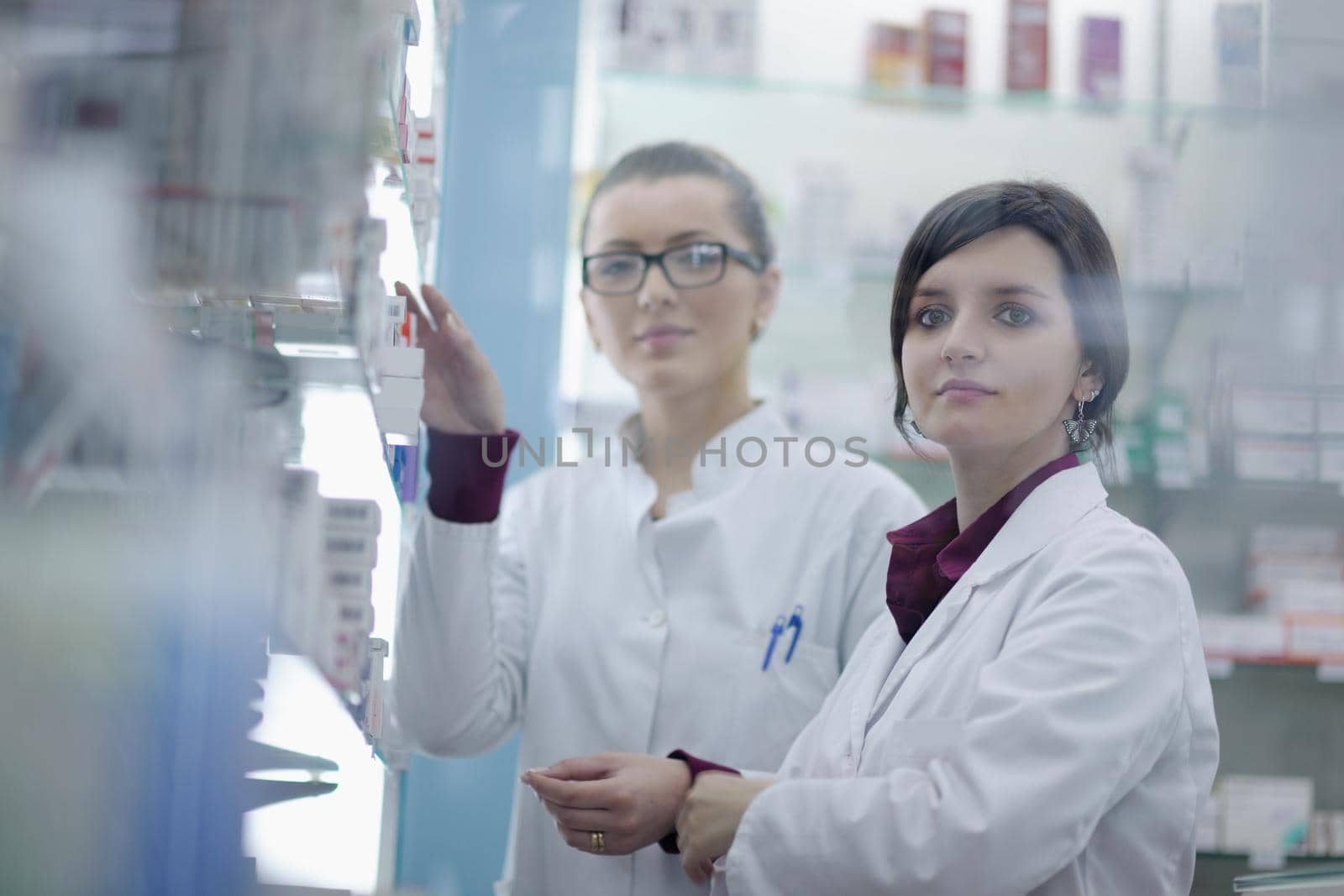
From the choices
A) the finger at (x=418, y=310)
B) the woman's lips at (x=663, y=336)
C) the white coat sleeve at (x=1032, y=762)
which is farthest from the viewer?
the woman's lips at (x=663, y=336)

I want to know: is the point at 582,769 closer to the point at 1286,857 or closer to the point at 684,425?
the point at 684,425

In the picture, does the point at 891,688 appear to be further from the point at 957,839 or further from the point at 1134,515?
the point at 1134,515

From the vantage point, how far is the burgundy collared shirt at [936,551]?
3.85ft

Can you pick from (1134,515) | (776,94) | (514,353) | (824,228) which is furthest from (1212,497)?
(514,353)

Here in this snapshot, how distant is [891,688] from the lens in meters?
1.17

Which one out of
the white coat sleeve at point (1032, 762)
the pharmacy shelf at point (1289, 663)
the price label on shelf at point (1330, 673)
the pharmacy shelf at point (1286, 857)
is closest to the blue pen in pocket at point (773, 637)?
the white coat sleeve at point (1032, 762)

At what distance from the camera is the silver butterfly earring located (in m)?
1.17

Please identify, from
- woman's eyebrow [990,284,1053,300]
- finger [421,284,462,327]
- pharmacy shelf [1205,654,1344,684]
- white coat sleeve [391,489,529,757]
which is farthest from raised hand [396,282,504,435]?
pharmacy shelf [1205,654,1344,684]

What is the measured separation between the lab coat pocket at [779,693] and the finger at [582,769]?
0.26 metres

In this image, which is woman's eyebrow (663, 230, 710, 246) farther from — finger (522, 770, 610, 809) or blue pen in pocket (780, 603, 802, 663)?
finger (522, 770, 610, 809)

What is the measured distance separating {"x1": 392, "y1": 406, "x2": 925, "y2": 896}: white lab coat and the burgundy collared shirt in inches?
9.9

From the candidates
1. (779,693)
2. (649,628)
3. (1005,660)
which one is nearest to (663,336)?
(649,628)

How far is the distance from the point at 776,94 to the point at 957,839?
91.3 inches

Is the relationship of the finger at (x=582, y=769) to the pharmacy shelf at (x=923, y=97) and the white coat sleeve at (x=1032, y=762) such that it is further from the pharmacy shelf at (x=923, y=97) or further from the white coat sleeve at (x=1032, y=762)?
the pharmacy shelf at (x=923, y=97)
